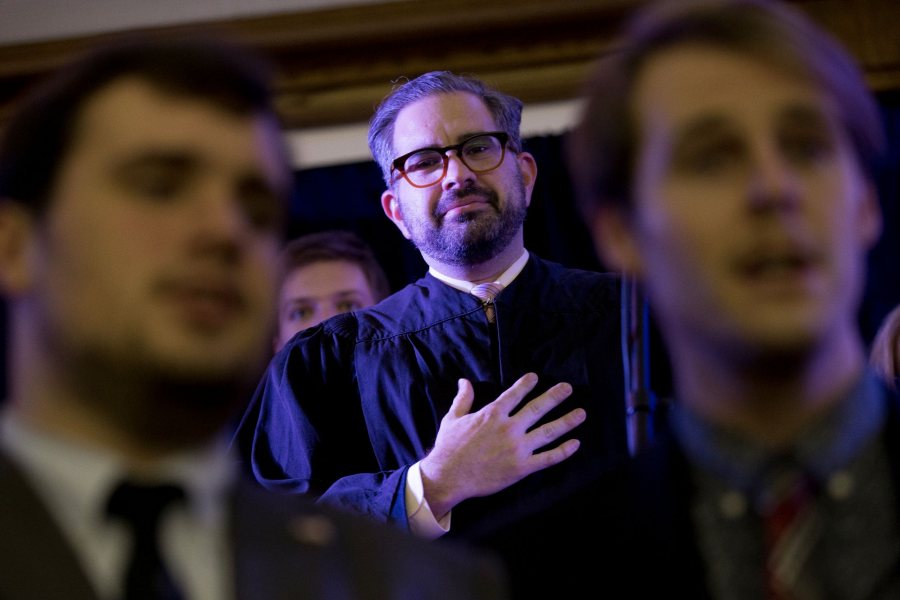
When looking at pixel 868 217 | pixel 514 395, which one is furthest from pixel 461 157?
pixel 868 217

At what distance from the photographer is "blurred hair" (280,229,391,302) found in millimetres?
3168

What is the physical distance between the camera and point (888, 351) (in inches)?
92.3

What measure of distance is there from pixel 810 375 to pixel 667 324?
164 mm

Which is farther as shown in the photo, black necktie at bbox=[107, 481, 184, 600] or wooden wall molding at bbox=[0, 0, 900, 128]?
wooden wall molding at bbox=[0, 0, 900, 128]

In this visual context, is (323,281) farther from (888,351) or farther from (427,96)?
(888,351)

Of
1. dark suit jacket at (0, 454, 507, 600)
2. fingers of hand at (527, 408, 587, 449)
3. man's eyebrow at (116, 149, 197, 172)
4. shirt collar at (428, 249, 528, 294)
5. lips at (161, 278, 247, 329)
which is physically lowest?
fingers of hand at (527, 408, 587, 449)

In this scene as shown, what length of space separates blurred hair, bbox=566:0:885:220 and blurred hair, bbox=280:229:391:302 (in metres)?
1.84

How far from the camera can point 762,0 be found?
1340 millimetres

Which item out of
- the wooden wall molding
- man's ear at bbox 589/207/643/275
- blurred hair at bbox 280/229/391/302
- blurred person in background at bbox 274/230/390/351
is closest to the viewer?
man's ear at bbox 589/207/643/275

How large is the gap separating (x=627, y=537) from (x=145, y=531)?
0.49m

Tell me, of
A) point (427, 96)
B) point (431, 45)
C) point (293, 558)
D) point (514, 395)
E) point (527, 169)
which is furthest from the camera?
point (431, 45)

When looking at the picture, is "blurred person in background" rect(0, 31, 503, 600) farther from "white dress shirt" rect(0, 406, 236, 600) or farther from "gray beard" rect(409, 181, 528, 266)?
"gray beard" rect(409, 181, 528, 266)

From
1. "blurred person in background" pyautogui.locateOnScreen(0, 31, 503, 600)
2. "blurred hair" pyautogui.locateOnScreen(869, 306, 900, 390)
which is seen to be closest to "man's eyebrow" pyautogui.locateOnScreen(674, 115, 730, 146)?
"blurred person in background" pyautogui.locateOnScreen(0, 31, 503, 600)

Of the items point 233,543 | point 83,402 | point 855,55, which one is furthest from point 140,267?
point 855,55
